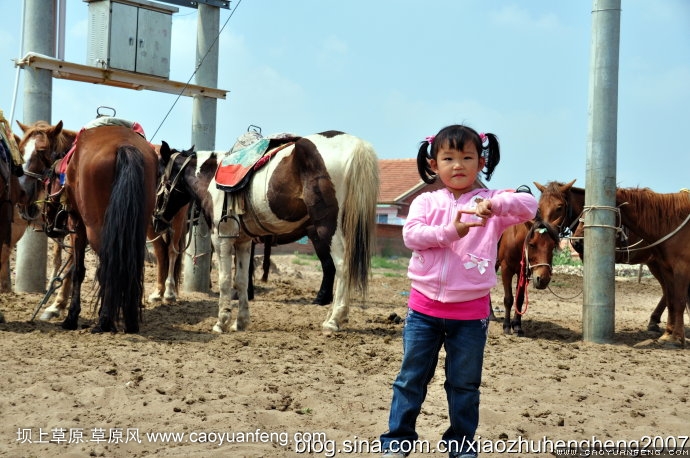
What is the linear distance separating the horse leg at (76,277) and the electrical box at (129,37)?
391 centimetres

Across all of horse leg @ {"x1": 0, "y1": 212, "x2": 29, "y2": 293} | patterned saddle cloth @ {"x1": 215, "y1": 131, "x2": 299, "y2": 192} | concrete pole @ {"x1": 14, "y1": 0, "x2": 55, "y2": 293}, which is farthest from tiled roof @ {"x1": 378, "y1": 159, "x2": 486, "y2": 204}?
patterned saddle cloth @ {"x1": 215, "y1": 131, "x2": 299, "y2": 192}

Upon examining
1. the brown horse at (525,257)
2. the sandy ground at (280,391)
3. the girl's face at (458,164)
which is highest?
the girl's face at (458,164)

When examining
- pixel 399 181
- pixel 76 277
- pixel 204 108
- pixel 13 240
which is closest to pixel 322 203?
pixel 76 277

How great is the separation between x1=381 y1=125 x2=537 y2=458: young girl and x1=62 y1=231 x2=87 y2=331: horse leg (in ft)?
15.3

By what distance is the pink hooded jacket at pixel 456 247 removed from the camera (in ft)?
12.2

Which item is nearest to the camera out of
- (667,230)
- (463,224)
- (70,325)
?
(463,224)

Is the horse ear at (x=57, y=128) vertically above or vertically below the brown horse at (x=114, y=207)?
above

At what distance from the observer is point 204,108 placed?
38.9 feet

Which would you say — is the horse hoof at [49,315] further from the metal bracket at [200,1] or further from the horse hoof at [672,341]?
the horse hoof at [672,341]

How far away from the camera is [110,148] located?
7.36 metres

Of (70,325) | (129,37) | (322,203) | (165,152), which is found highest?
(129,37)

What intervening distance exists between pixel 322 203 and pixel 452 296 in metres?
4.31

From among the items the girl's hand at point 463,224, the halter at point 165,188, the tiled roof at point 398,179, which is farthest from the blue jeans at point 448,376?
the tiled roof at point 398,179

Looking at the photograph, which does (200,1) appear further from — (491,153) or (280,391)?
(491,153)
